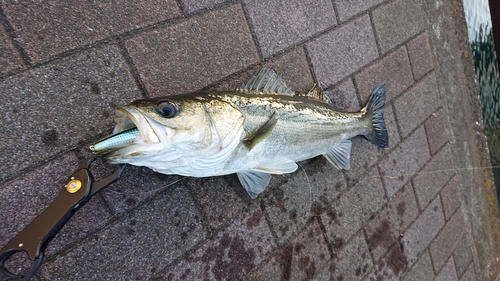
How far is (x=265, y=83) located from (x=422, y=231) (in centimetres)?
263

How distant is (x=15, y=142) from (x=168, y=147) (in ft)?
2.79

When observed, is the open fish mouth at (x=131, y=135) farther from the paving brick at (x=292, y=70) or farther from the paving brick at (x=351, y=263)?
the paving brick at (x=351, y=263)

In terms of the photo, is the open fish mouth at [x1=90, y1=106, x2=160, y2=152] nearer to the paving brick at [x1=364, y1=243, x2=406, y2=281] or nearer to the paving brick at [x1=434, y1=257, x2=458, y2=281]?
the paving brick at [x1=364, y1=243, x2=406, y2=281]

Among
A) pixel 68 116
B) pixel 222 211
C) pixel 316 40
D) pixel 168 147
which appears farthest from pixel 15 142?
pixel 316 40

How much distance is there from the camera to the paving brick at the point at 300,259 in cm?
270

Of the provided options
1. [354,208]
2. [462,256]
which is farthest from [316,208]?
[462,256]

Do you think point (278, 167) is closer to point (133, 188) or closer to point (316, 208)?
point (316, 208)

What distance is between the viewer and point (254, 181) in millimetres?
2498

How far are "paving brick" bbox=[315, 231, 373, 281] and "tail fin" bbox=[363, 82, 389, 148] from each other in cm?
86

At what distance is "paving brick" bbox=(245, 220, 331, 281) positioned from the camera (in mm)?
2699

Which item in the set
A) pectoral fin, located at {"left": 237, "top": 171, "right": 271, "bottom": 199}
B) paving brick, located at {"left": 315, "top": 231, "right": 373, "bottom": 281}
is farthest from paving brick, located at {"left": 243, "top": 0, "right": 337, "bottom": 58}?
paving brick, located at {"left": 315, "top": 231, "right": 373, "bottom": 281}

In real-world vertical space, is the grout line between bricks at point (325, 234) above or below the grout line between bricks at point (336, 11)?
below

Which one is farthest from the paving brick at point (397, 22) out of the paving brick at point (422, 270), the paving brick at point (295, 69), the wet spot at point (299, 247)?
the paving brick at point (422, 270)

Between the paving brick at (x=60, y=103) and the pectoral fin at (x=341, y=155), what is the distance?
5.23 feet
